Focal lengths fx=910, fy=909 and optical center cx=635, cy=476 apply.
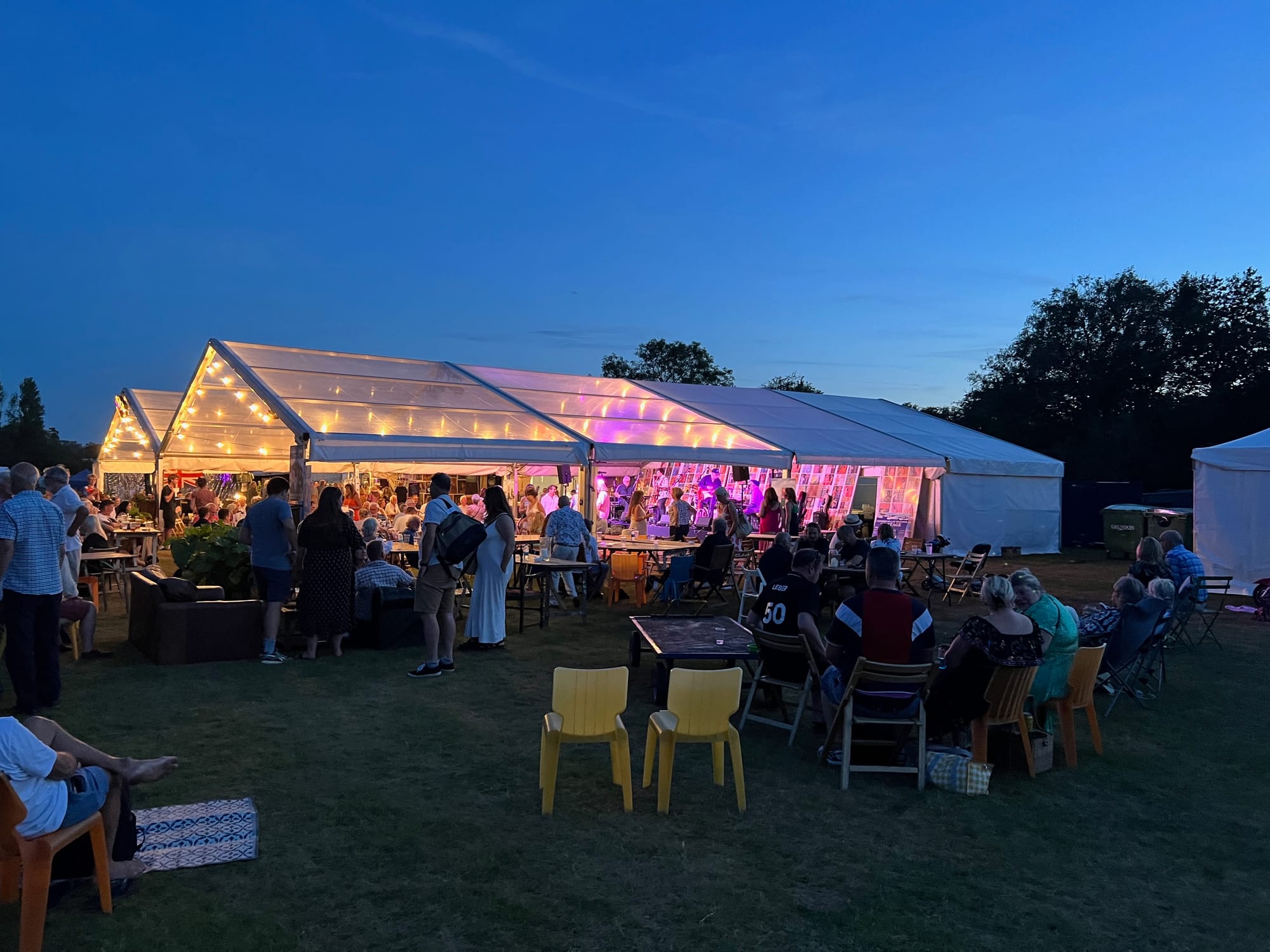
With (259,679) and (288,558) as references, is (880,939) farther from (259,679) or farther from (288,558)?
(288,558)

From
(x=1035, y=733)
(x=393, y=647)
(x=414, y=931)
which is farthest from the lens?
(x=393, y=647)

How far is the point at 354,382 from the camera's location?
13938mm

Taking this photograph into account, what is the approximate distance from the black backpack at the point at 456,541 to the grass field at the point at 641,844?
3.89 feet

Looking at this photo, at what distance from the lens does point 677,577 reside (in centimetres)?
1074

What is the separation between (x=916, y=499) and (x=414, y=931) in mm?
17866

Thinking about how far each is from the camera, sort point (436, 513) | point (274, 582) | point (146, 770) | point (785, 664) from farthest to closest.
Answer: point (274, 582), point (436, 513), point (785, 664), point (146, 770)

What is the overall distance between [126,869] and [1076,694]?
5.05 m

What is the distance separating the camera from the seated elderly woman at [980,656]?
16.1 feet

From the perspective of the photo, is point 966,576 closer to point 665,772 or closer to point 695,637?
point 695,637

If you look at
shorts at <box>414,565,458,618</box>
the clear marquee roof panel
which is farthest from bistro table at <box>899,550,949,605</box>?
shorts at <box>414,565,458,618</box>

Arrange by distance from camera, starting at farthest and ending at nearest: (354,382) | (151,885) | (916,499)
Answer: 1. (916,499)
2. (354,382)
3. (151,885)

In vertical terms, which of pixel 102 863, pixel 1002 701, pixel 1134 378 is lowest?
pixel 102 863

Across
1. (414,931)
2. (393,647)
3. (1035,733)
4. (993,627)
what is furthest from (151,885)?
(393,647)

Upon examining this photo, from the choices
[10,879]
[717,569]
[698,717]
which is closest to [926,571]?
[717,569]
